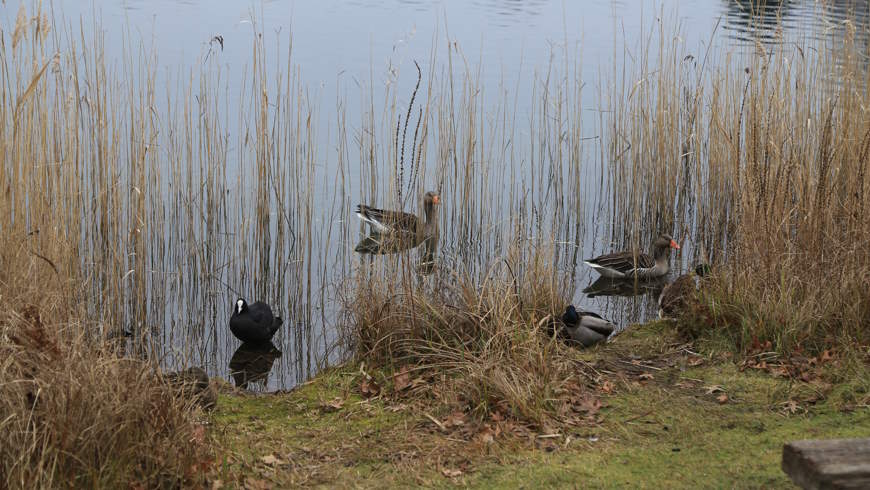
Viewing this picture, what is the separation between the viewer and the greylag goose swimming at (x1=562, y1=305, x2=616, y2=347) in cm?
536

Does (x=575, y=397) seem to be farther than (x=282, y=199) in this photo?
No

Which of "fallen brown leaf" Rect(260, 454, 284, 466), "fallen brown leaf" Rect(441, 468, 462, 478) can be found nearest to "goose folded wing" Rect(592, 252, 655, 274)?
"fallen brown leaf" Rect(441, 468, 462, 478)

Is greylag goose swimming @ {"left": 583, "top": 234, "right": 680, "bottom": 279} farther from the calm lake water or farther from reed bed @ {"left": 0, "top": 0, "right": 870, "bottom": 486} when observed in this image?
reed bed @ {"left": 0, "top": 0, "right": 870, "bottom": 486}

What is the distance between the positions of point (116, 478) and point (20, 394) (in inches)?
16.8

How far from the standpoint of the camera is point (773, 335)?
185 inches

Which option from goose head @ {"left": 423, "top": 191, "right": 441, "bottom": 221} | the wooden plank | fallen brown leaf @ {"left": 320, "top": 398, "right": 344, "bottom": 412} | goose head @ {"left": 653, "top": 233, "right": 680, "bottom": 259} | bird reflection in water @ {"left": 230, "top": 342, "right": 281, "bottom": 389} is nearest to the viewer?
the wooden plank

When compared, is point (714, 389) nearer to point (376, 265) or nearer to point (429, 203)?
point (376, 265)

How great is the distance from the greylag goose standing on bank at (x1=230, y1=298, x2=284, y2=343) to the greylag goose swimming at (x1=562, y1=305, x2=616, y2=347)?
6.65ft

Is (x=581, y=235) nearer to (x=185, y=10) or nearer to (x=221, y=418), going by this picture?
(x=221, y=418)

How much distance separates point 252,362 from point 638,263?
3395 millimetres

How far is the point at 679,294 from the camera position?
609 centimetres

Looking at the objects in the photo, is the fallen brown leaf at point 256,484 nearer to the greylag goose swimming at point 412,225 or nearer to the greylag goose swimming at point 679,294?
the greylag goose swimming at point 412,225

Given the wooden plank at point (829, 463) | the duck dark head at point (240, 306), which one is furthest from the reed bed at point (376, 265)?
the wooden plank at point (829, 463)

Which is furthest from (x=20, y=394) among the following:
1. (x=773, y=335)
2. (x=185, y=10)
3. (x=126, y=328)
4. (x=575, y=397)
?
(x=185, y=10)
